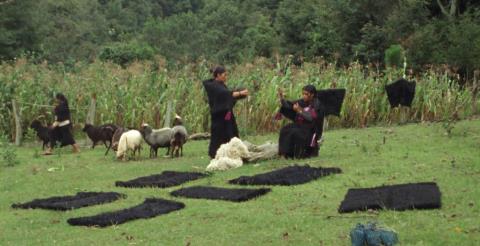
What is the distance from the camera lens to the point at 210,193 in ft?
33.5

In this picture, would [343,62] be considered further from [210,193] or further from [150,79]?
[210,193]

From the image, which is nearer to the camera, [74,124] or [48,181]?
[48,181]

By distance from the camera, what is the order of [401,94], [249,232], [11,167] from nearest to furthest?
[249,232] < [11,167] < [401,94]

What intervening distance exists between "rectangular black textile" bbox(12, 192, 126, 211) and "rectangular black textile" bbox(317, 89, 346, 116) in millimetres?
4863

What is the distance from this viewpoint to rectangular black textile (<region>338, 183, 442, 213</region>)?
848cm

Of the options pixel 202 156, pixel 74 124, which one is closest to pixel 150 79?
pixel 74 124

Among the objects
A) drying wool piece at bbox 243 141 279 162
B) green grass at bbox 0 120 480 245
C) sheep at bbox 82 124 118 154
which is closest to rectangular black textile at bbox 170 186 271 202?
green grass at bbox 0 120 480 245

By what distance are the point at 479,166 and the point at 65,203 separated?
5893mm

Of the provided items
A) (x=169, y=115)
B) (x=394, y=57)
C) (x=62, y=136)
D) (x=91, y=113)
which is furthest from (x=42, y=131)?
(x=394, y=57)

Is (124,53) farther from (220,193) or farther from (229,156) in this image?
(220,193)

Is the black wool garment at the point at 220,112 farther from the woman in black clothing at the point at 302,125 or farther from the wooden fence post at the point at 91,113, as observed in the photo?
the wooden fence post at the point at 91,113

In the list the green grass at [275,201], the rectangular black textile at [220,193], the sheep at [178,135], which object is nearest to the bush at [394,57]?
the green grass at [275,201]

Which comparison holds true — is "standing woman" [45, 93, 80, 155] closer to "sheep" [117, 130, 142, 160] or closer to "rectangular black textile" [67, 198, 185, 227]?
"sheep" [117, 130, 142, 160]

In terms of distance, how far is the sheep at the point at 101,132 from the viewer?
52.0 ft
